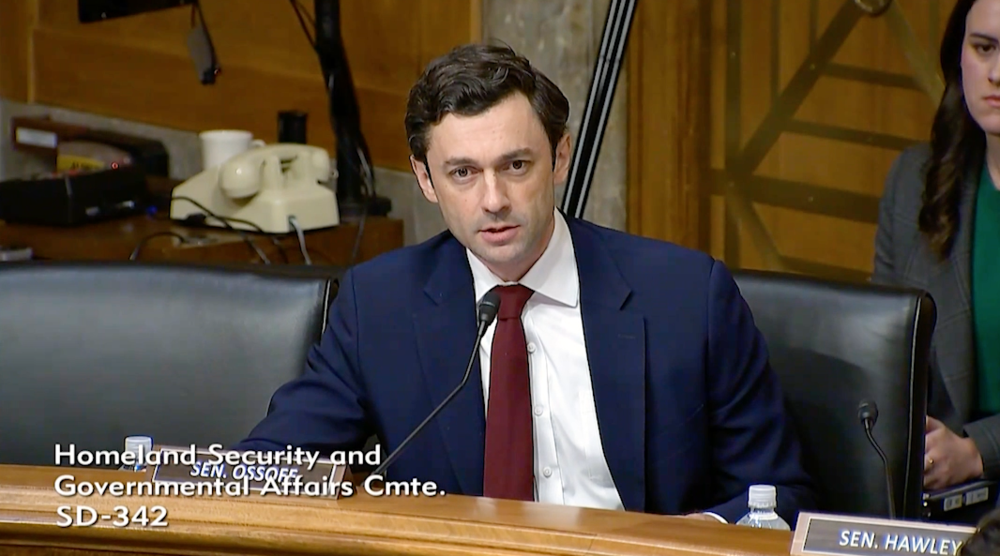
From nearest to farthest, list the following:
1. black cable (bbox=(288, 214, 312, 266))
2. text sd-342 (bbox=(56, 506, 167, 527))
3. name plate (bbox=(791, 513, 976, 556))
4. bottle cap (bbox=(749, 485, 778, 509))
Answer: name plate (bbox=(791, 513, 976, 556)), text sd-342 (bbox=(56, 506, 167, 527)), bottle cap (bbox=(749, 485, 778, 509)), black cable (bbox=(288, 214, 312, 266))

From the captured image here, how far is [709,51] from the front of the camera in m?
3.32

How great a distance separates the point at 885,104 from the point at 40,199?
1736 mm

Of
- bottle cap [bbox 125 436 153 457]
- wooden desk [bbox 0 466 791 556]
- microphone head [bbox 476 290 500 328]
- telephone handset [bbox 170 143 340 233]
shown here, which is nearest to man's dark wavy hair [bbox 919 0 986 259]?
microphone head [bbox 476 290 500 328]

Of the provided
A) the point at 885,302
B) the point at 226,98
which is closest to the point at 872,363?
the point at 885,302

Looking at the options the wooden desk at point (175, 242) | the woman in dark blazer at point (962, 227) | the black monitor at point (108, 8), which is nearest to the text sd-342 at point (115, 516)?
the woman in dark blazer at point (962, 227)

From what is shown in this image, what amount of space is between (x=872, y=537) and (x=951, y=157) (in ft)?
3.75

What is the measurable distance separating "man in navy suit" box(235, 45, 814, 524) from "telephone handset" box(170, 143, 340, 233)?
1.30m

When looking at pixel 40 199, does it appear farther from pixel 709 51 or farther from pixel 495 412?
pixel 495 412

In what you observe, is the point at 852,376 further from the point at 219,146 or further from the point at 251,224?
the point at 219,146

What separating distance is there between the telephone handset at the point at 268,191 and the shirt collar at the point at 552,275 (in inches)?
51.7

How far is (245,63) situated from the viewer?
153 inches

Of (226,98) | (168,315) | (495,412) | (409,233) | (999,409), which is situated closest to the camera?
(495,412)

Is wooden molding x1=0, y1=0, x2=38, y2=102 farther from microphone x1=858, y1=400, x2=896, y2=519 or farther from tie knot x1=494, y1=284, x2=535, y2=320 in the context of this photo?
microphone x1=858, y1=400, x2=896, y2=519

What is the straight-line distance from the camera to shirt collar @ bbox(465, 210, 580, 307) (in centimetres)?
189
